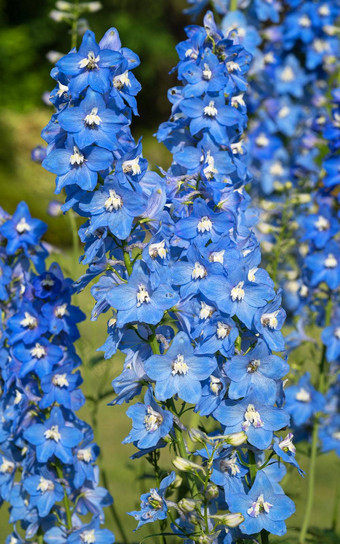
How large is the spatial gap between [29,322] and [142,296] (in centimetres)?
47

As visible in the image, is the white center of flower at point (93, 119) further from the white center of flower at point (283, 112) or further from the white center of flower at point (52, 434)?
the white center of flower at point (283, 112)

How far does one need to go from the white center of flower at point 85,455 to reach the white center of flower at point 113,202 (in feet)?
2.32

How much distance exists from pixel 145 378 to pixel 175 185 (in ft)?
1.27

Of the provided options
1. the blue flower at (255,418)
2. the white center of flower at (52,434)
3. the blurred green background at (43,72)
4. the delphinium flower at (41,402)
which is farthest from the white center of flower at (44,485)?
the blurred green background at (43,72)

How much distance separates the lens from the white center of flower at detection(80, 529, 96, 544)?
70.0 inches

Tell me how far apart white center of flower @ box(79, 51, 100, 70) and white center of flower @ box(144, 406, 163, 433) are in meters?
0.62

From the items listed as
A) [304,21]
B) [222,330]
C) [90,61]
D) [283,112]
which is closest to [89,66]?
[90,61]

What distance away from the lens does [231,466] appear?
142 cm

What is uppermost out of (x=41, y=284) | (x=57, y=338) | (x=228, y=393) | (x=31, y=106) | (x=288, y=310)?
(x=228, y=393)

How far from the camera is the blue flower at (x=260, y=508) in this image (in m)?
1.37

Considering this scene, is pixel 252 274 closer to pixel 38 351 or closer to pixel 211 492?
pixel 211 492

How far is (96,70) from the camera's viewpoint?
1.38m

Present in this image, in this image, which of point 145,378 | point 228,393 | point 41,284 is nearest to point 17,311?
point 41,284

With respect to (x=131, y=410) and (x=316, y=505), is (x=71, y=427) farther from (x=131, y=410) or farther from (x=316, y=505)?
(x=316, y=505)
